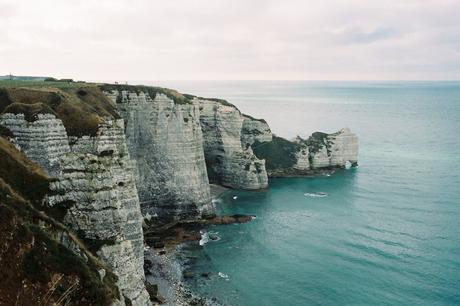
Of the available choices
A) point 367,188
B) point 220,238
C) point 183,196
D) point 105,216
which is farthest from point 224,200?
point 105,216

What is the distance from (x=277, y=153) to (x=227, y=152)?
2278 cm

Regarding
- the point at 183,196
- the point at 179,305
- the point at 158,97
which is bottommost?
the point at 179,305

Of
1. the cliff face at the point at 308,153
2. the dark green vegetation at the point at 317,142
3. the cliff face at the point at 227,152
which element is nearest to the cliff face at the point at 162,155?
the cliff face at the point at 227,152

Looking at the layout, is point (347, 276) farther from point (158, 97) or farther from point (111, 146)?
point (158, 97)

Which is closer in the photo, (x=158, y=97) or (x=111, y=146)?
(x=111, y=146)

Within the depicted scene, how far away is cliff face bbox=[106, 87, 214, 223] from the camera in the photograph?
9169 centimetres

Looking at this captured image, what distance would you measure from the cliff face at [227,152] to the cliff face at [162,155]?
2601 centimetres

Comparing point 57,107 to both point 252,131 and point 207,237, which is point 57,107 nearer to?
point 207,237

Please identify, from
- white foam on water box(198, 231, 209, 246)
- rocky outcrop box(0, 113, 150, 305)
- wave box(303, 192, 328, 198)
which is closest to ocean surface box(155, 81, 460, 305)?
wave box(303, 192, 328, 198)

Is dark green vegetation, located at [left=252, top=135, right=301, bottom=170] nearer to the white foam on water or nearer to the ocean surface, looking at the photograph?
the ocean surface

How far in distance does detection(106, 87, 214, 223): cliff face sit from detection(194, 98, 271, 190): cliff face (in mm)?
26014

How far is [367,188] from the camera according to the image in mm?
120062

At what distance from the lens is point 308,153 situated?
142 meters

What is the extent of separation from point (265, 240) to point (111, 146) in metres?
33.8
